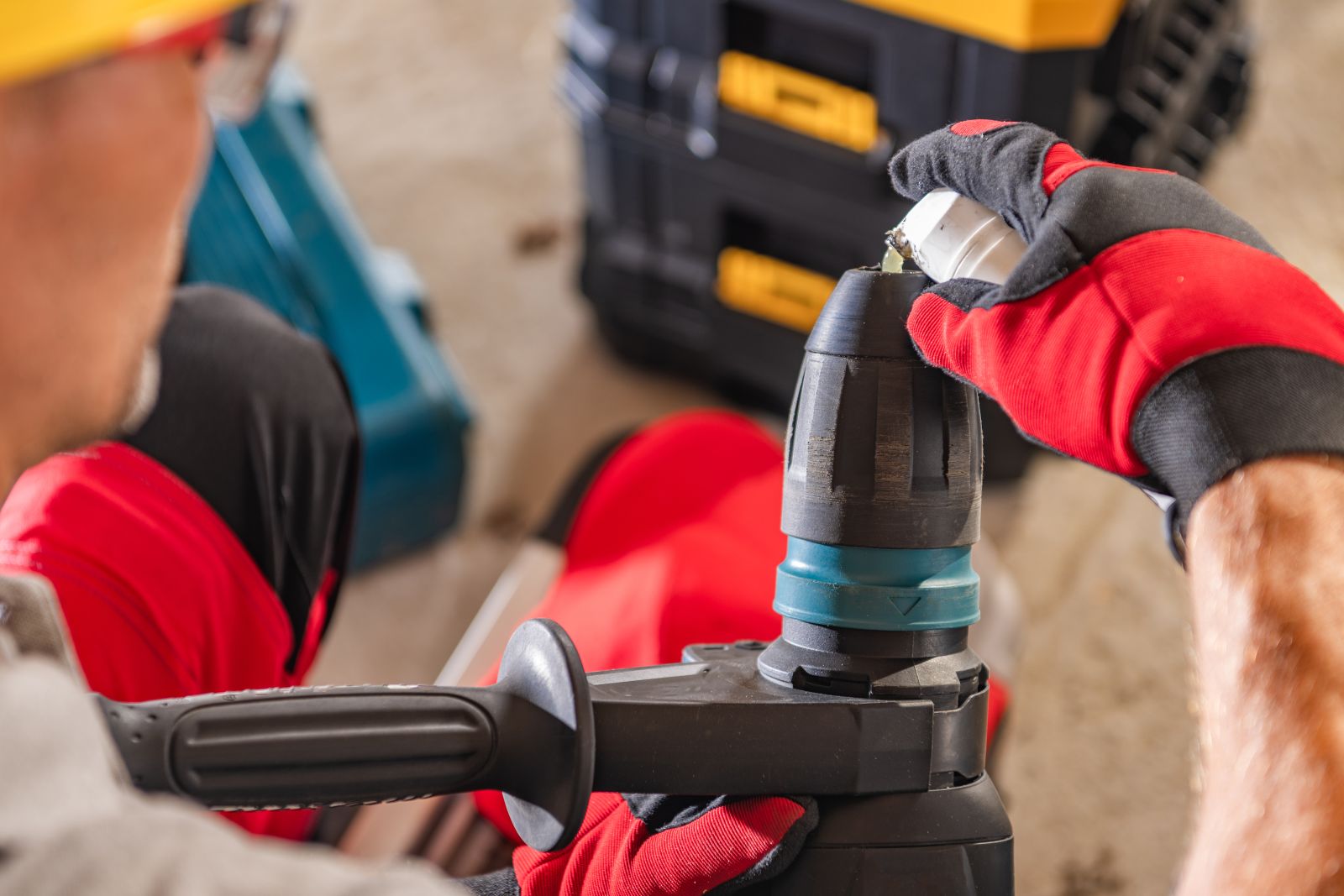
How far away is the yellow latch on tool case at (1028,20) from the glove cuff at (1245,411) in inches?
30.2

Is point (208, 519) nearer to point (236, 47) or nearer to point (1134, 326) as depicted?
point (236, 47)

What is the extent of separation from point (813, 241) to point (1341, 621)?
1117 mm

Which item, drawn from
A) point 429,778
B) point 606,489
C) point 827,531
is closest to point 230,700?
point 429,778

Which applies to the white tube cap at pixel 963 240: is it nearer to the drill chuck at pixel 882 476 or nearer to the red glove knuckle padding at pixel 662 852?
the drill chuck at pixel 882 476

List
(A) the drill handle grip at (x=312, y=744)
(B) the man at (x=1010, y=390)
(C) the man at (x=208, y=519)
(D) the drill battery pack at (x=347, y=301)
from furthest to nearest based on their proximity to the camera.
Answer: (D) the drill battery pack at (x=347, y=301) → (C) the man at (x=208, y=519) → (A) the drill handle grip at (x=312, y=744) → (B) the man at (x=1010, y=390)

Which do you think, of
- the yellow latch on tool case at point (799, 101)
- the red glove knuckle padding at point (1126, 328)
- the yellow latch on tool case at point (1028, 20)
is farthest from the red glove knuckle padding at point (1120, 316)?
the yellow latch on tool case at point (799, 101)

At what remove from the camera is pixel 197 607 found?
877mm

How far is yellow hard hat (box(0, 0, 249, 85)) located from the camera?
471 millimetres

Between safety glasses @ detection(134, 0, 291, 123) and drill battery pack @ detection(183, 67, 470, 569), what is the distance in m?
0.76

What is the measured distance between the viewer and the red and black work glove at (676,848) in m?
0.61

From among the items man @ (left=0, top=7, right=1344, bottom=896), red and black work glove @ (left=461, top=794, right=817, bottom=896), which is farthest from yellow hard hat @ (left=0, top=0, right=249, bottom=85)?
red and black work glove @ (left=461, top=794, right=817, bottom=896)

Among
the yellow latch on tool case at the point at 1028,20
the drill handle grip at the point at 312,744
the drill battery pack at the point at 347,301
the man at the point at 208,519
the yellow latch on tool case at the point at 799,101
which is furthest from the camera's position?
the drill battery pack at the point at 347,301

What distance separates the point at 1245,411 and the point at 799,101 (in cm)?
98

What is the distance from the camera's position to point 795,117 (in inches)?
56.1
